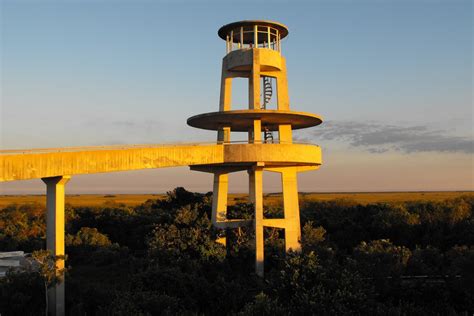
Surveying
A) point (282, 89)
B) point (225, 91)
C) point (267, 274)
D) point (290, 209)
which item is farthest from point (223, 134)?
point (267, 274)

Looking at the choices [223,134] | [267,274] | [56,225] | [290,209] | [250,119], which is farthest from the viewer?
[223,134]

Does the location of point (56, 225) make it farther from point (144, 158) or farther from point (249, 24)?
point (249, 24)

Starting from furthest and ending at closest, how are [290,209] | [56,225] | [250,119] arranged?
[290,209]
[250,119]
[56,225]

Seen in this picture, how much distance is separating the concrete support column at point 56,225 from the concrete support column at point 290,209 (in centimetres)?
1602

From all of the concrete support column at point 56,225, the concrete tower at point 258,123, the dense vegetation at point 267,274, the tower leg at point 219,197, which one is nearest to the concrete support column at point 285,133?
the concrete tower at point 258,123

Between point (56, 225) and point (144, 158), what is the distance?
598 centimetres

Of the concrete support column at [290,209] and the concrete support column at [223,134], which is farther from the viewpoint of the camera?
the concrete support column at [223,134]

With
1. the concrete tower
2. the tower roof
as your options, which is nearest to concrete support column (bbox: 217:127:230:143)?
the concrete tower

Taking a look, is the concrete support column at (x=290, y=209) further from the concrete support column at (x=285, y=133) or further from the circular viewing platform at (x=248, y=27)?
the circular viewing platform at (x=248, y=27)

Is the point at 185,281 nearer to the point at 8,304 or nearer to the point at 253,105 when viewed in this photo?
the point at 8,304

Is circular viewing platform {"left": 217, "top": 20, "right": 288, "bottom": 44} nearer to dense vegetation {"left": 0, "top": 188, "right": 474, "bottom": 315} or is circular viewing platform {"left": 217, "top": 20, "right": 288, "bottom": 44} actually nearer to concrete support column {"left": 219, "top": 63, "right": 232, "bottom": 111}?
concrete support column {"left": 219, "top": 63, "right": 232, "bottom": 111}

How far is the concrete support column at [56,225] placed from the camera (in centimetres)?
2309

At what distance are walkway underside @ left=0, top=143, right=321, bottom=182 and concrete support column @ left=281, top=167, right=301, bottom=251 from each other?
47.7 inches

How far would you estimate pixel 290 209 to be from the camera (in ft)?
111
